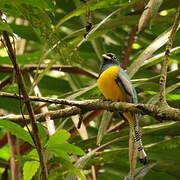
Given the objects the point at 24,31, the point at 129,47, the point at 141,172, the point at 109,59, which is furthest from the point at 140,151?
the point at 24,31

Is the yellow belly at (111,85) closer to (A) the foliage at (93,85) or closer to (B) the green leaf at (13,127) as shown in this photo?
(A) the foliage at (93,85)

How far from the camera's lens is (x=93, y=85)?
2.31 meters

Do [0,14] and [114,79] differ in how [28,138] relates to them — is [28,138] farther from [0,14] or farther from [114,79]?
[114,79]

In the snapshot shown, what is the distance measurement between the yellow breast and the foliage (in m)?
0.06

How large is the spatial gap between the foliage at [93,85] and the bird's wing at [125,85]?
5cm

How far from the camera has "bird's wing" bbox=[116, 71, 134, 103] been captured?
2.24 meters

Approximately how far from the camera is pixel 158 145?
2111 millimetres

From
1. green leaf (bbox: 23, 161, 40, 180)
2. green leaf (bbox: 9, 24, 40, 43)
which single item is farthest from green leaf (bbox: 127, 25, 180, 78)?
green leaf (bbox: 9, 24, 40, 43)

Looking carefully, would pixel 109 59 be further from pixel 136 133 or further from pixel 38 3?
pixel 38 3

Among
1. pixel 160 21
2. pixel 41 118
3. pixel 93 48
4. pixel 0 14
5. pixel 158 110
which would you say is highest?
pixel 93 48

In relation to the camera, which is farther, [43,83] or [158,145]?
[43,83]

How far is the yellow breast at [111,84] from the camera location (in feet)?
8.13

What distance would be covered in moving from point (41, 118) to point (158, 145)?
62 centimetres

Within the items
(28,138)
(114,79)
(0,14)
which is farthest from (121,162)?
(0,14)
